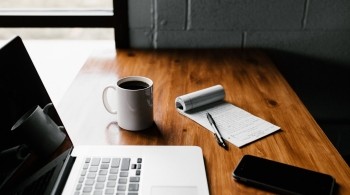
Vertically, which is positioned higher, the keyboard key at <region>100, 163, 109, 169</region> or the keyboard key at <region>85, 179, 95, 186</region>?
the keyboard key at <region>100, 163, 109, 169</region>

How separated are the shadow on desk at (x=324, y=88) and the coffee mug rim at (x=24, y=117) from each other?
1065 mm

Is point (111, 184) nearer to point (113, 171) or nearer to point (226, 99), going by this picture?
point (113, 171)

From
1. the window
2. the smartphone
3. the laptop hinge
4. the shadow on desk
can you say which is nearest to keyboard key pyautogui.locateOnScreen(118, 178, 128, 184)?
the laptop hinge

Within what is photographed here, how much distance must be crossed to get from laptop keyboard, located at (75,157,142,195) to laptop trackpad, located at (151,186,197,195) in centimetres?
4

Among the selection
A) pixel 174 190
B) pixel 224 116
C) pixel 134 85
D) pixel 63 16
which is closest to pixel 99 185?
pixel 174 190

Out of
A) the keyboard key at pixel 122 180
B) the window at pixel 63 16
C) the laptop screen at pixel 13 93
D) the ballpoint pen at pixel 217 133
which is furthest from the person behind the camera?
the window at pixel 63 16

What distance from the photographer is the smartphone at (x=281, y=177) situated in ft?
2.39

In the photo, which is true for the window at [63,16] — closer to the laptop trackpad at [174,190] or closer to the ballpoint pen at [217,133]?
the ballpoint pen at [217,133]

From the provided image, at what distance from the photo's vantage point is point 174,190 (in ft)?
2.41

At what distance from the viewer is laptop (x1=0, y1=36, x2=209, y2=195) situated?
2.24 ft

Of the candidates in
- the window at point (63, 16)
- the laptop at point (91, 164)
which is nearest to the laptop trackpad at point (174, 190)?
the laptop at point (91, 164)

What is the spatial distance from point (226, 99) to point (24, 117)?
0.58m

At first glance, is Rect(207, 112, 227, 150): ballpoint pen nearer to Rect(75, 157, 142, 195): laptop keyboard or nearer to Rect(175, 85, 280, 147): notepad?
Rect(175, 85, 280, 147): notepad

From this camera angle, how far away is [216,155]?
85cm
